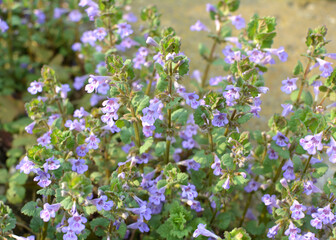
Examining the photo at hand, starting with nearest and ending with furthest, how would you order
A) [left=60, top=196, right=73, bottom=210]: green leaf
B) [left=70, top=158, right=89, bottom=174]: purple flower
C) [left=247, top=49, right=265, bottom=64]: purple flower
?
[left=60, top=196, right=73, bottom=210]: green leaf → [left=70, top=158, right=89, bottom=174]: purple flower → [left=247, top=49, right=265, bottom=64]: purple flower

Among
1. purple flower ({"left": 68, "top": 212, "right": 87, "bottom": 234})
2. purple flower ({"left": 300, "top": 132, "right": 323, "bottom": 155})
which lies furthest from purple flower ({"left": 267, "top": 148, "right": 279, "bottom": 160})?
purple flower ({"left": 68, "top": 212, "right": 87, "bottom": 234})

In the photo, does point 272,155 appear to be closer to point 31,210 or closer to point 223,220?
point 223,220

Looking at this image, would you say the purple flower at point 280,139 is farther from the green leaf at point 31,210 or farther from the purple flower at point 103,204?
the green leaf at point 31,210

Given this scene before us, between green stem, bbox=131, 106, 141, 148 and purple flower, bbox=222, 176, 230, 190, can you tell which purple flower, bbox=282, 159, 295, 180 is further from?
green stem, bbox=131, 106, 141, 148

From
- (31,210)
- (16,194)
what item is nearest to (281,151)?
(31,210)

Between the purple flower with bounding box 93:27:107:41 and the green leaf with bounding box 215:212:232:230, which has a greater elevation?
the purple flower with bounding box 93:27:107:41

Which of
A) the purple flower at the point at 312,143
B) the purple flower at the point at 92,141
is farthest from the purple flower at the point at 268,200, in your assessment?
the purple flower at the point at 92,141
